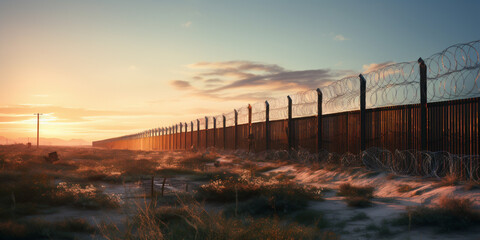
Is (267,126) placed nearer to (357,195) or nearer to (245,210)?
(357,195)

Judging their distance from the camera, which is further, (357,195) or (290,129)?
(290,129)

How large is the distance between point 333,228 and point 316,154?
447 inches

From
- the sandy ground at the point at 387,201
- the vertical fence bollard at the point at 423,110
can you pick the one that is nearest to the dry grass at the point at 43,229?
the sandy ground at the point at 387,201

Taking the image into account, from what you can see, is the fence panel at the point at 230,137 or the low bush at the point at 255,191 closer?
the low bush at the point at 255,191

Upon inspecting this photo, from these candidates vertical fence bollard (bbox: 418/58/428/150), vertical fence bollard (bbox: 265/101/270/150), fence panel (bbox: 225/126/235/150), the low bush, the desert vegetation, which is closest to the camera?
the desert vegetation

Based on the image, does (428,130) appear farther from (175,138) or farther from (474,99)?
(175,138)

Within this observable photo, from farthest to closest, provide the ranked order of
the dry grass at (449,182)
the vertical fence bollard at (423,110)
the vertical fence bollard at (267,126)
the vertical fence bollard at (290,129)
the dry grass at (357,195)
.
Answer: the vertical fence bollard at (267,126), the vertical fence bollard at (290,129), the vertical fence bollard at (423,110), the dry grass at (449,182), the dry grass at (357,195)

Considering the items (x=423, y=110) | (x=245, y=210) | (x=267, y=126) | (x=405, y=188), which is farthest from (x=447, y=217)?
(x=267, y=126)

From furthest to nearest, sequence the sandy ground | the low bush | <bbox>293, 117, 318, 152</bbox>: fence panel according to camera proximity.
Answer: <bbox>293, 117, 318, 152</bbox>: fence panel → the low bush → the sandy ground

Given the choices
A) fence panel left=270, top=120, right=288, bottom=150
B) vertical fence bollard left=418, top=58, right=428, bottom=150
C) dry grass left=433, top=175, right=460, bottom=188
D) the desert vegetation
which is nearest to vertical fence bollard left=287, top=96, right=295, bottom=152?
fence panel left=270, top=120, right=288, bottom=150

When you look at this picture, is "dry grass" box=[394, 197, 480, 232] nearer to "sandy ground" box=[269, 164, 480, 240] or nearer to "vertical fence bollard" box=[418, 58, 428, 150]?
"sandy ground" box=[269, 164, 480, 240]

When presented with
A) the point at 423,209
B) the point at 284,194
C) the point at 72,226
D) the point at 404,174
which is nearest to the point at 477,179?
the point at 404,174

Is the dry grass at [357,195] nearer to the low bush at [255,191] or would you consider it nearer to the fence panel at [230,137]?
the low bush at [255,191]

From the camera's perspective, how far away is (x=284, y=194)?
8.84m
